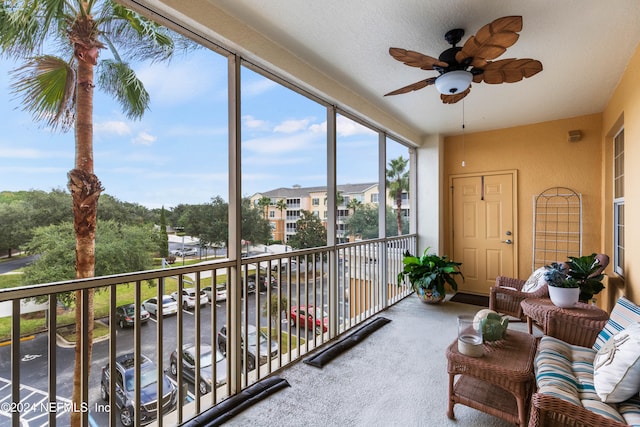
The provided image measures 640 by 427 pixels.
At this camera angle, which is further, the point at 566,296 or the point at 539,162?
the point at 539,162

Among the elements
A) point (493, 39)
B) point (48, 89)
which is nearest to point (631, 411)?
point (493, 39)

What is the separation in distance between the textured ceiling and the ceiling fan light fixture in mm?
361

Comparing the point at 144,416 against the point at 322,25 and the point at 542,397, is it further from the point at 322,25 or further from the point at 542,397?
the point at 322,25

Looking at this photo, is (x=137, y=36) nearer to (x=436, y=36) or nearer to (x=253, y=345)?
(x=436, y=36)

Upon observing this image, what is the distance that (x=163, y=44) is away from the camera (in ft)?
5.97

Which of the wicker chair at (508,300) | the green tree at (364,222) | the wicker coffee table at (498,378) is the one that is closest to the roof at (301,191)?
the green tree at (364,222)

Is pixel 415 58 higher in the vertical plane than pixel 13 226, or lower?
higher

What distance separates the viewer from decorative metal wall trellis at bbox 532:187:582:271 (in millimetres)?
4105

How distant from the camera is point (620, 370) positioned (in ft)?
4.57

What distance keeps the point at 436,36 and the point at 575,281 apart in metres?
2.38

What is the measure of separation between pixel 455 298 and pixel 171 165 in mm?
4299

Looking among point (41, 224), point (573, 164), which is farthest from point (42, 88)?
point (573, 164)

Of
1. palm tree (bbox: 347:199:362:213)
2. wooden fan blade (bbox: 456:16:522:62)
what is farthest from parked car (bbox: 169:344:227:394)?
wooden fan blade (bbox: 456:16:522:62)

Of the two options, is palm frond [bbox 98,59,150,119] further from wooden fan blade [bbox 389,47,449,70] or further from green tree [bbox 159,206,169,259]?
wooden fan blade [bbox 389,47,449,70]
